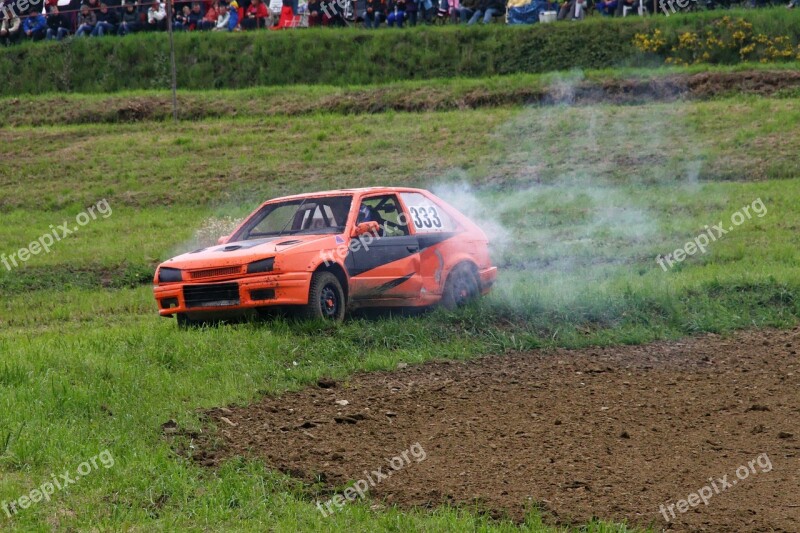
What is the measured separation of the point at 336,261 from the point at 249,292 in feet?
3.21

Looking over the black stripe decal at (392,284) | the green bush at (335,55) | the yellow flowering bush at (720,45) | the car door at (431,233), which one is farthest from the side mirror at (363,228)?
the yellow flowering bush at (720,45)

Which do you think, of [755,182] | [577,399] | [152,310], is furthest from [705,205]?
[577,399]

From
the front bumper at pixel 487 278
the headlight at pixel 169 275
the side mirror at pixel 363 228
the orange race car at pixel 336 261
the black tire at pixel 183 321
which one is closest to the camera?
the orange race car at pixel 336 261

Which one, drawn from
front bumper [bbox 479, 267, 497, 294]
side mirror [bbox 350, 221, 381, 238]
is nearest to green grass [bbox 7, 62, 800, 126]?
front bumper [bbox 479, 267, 497, 294]

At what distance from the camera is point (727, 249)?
16734 mm

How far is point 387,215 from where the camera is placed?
12797mm

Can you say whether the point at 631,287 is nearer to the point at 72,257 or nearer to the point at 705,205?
the point at 705,205

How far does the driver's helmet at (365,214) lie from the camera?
40.4 ft

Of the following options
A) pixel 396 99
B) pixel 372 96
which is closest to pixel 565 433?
pixel 396 99

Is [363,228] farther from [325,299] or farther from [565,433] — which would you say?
[565,433]

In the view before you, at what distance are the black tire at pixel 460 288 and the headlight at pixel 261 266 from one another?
237cm

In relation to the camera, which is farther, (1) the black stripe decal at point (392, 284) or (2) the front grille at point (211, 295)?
(1) the black stripe decal at point (392, 284)

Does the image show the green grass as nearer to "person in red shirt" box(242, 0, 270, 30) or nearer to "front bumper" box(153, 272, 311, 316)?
"person in red shirt" box(242, 0, 270, 30)

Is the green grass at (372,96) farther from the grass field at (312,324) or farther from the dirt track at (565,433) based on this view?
the dirt track at (565,433)
